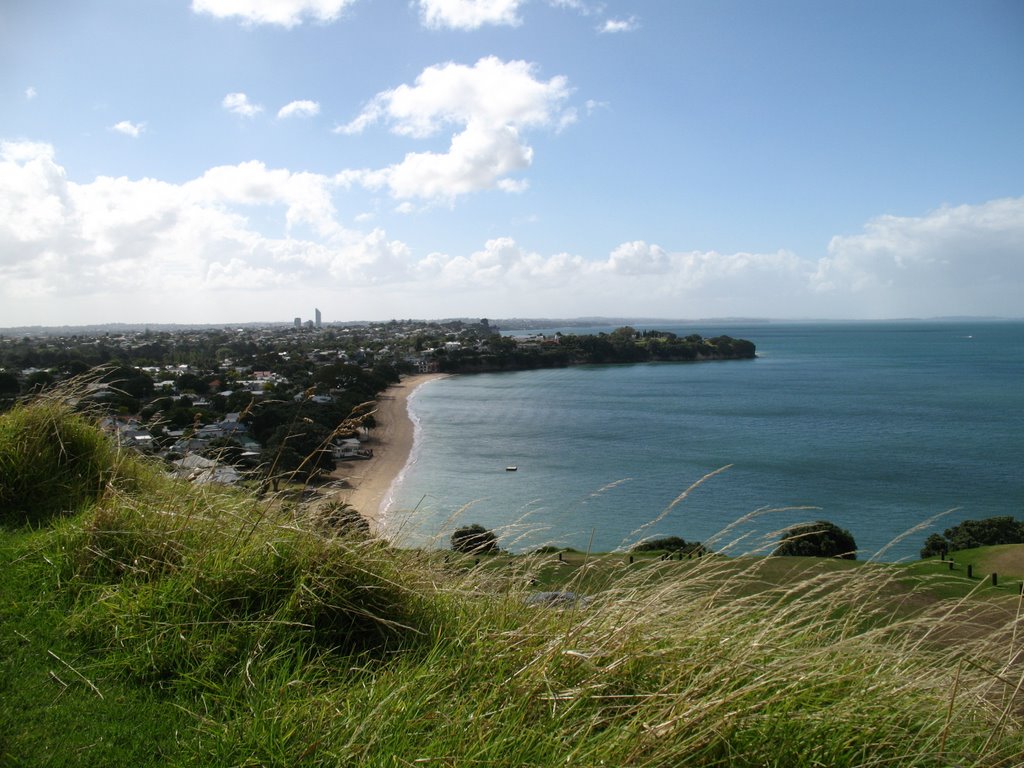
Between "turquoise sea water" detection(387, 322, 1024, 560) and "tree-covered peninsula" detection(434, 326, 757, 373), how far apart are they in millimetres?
16295

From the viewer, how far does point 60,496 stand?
499 centimetres

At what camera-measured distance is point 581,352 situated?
104 m

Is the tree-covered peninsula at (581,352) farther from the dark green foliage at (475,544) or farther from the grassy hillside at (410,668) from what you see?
the grassy hillside at (410,668)

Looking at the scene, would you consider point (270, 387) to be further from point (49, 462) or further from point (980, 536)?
point (980, 536)

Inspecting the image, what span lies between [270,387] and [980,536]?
93.9ft

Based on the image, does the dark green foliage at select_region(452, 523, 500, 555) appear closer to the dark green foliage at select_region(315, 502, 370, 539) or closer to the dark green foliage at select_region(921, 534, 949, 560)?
the dark green foliage at select_region(315, 502, 370, 539)

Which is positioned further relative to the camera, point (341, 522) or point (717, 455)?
point (717, 455)

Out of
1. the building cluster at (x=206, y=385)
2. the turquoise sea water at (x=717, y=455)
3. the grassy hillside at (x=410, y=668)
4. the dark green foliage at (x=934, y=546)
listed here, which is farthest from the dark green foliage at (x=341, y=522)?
the dark green foliage at (x=934, y=546)

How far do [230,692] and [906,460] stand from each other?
41635 mm

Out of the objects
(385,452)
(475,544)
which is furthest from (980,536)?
(385,452)

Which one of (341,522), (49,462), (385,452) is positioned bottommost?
(385,452)

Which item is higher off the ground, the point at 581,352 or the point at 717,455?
the point at 581,352

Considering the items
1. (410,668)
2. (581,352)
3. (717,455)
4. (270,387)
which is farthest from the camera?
(581,352)

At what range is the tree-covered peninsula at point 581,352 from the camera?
93188mm
